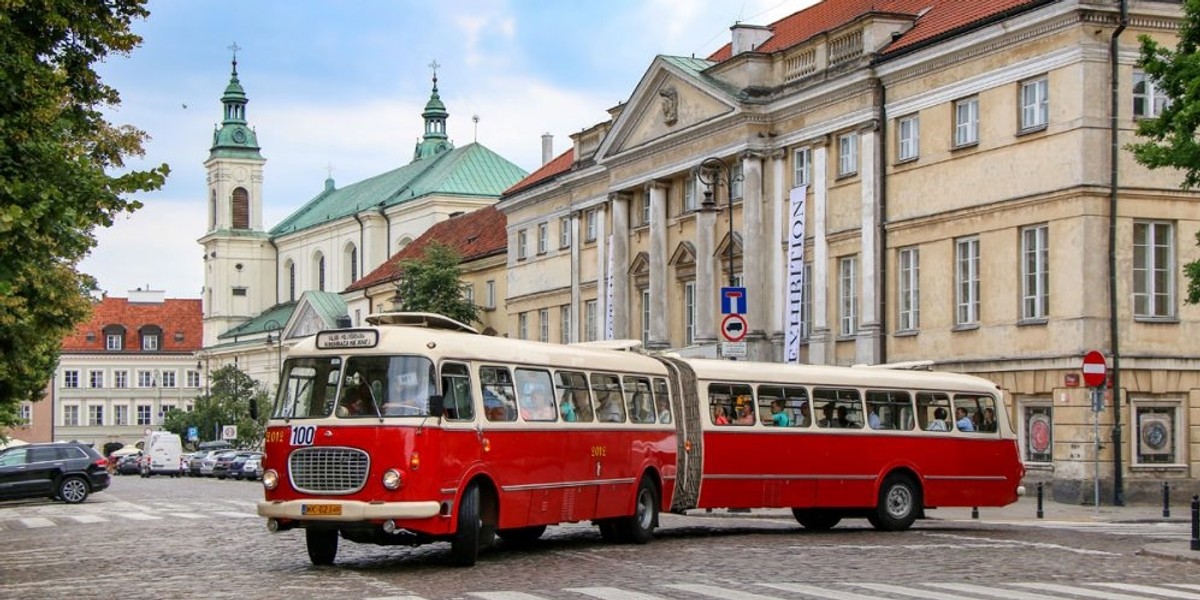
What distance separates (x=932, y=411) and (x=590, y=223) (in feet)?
124

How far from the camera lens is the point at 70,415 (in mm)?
153000

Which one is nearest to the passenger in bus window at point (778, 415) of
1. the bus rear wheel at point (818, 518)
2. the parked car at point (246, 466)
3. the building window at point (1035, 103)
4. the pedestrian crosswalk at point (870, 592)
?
the bus rear wheel at point (818, 518)

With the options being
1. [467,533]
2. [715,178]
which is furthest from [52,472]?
[467,533]

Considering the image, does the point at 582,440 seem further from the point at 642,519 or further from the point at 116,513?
the point at 116,513

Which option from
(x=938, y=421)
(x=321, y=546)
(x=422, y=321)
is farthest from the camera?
(x=938, y=421)

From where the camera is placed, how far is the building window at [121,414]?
6088 inches

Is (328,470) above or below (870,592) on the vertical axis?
above

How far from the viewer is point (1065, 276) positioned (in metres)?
38.3

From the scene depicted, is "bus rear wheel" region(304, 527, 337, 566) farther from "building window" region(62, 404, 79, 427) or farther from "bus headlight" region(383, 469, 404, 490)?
"building window" region(62, 404, 79, 427)

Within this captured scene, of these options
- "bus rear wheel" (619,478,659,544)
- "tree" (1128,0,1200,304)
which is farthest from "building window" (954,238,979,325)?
"bus rear wheel" (619,478,659,544)

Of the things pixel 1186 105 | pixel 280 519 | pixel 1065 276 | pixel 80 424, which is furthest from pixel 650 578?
pixel 80 424

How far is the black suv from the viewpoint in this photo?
46125 mm

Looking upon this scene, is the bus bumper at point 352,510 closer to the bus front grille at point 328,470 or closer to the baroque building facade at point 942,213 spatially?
the bus front grille at point 328,470

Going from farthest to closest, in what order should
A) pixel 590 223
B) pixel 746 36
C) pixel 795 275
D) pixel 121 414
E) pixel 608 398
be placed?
pixel 121 414 → pixel 590 223 → pixel 746 36 → pixel 795 275 → pixel 608 398
